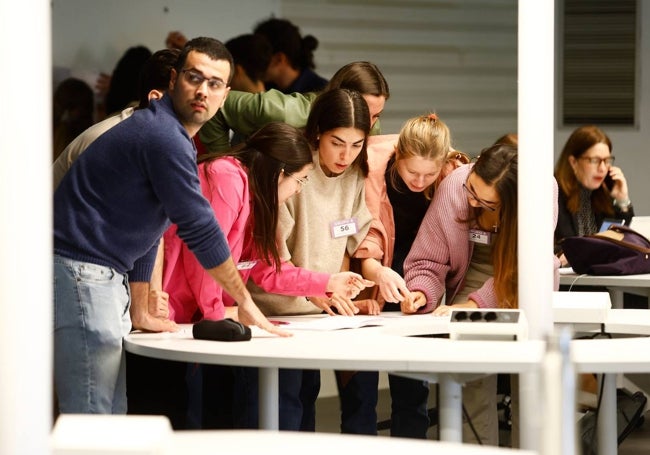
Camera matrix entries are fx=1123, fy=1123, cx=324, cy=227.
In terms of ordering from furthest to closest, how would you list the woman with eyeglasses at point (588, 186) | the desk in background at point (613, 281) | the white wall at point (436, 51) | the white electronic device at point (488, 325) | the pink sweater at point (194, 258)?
the white wall at point (436, 51) < the woman with eyeglasses at point (588, 186) < the desk in background at point (613, 281) < the pink sweater at point (194, 258) < the white electronic device at point (488, 325)

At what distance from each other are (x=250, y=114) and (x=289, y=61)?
1424 millimetres

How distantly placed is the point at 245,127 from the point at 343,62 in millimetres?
3007

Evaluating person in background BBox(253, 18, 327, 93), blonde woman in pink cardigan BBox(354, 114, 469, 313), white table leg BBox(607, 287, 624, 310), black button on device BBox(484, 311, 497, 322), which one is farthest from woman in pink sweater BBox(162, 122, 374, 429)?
white table leg BBox(607, 287, 624, 310)

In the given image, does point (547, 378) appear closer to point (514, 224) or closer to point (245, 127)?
point (514, 224)

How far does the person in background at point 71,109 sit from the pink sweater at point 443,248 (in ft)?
7.19

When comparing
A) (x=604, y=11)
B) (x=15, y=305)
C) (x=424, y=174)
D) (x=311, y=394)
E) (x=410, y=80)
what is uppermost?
(x=604, y=11)

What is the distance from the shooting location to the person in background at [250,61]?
4.73m

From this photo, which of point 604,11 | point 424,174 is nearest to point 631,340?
point 424,174

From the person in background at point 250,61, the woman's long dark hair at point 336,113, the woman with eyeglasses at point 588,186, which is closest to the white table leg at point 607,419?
the woman's long dark hair at point 336,113

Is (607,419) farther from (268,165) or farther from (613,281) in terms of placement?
(613,281)

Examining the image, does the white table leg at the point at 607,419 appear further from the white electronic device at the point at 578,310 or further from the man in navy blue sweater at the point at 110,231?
the man in navy blue sweater at the point at 110,231

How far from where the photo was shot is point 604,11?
7.61 m

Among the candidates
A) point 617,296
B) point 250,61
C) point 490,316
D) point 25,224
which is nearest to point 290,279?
point 490,316

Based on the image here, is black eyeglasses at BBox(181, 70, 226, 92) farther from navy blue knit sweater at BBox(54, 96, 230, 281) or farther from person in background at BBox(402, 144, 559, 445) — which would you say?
person in background at BBox(402, 144, 559, 445)
